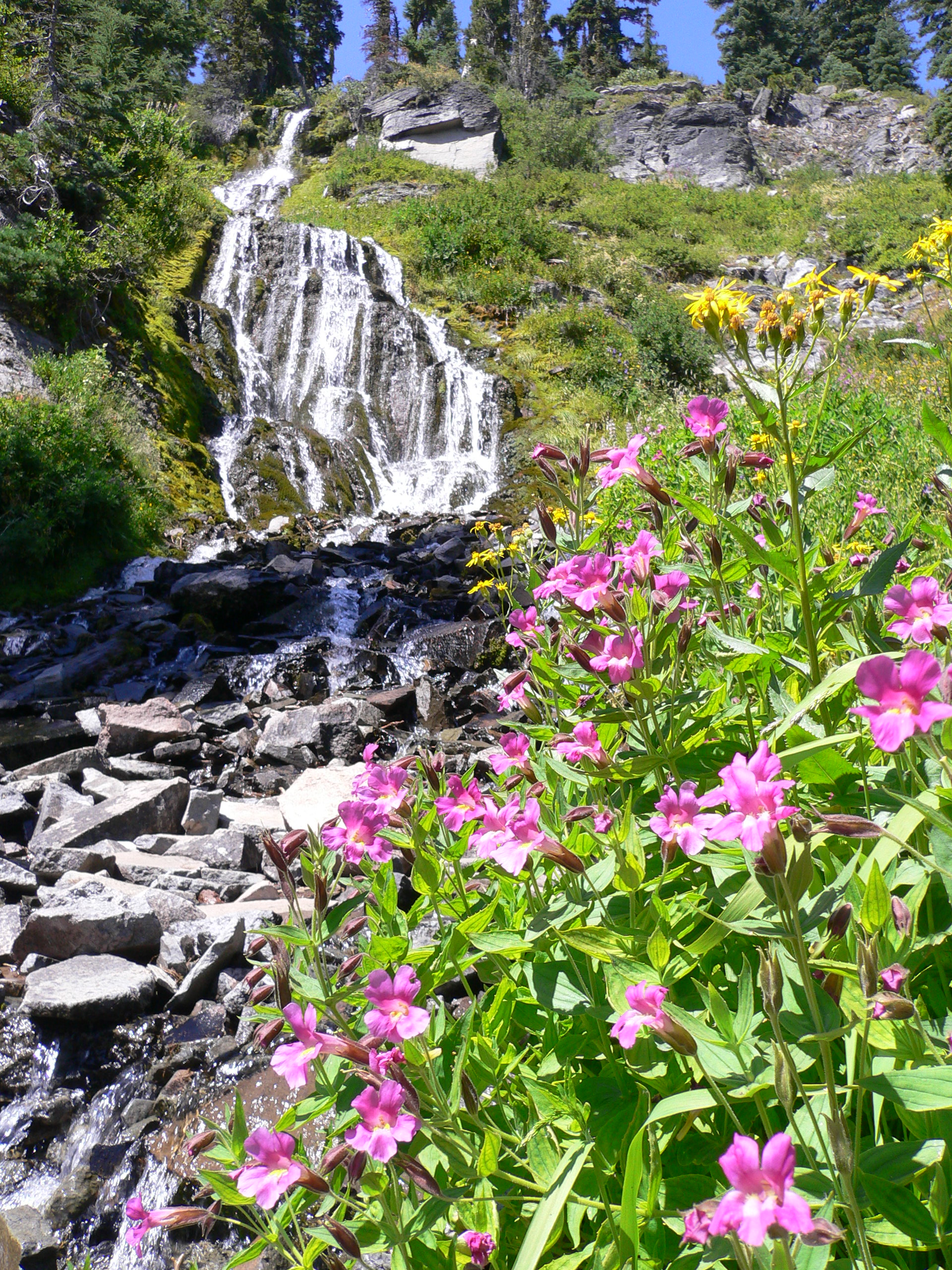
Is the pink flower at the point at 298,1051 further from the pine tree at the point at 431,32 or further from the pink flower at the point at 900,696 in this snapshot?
the pine tree at the point at 431,32

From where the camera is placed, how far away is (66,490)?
938 cm

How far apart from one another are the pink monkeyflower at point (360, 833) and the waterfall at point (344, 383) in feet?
39.7

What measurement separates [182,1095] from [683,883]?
2.07 meters

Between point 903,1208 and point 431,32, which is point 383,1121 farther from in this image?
point 431,32

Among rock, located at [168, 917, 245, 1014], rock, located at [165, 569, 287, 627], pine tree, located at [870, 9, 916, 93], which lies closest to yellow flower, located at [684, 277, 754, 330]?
rock, located at [168, 917, 245, 1014]

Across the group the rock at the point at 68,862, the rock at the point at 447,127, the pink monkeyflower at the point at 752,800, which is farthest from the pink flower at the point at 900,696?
the rock at the point at 447,127

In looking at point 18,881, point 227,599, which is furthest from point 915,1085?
point 227,599

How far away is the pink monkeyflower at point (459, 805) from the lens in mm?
1222

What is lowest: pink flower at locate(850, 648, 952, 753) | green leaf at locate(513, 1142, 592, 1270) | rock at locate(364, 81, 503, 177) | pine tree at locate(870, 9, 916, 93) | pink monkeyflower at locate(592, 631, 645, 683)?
green leaf at locate(513, 1142, 592, 1270)

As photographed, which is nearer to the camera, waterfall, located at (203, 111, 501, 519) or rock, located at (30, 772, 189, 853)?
rock, located at (30, 772, 189, 853)

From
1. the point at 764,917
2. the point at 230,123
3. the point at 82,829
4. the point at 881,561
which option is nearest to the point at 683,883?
the point at 764,917

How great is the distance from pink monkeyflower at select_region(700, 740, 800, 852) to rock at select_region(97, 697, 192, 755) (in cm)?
534

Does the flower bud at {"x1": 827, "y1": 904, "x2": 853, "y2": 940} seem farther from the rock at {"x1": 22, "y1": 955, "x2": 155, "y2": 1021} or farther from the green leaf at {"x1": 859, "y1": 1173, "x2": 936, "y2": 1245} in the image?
the rock at {"x1": 22, "y1": 955, "x2": 155, "y2": 1021}

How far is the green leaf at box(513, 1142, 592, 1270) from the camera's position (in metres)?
0.78
